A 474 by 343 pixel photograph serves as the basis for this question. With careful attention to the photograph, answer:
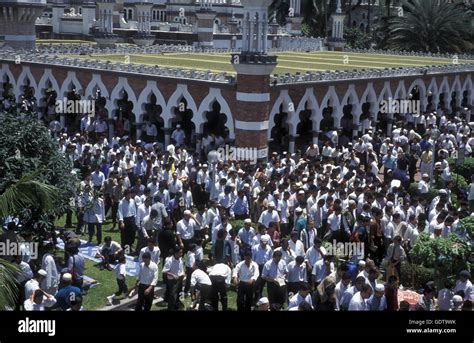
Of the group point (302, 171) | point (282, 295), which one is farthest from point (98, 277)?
point (302, 171)

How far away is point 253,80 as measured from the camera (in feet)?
82.2

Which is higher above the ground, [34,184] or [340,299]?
[34,184]

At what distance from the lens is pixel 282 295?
12.8m

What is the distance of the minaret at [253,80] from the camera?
24.8 meters

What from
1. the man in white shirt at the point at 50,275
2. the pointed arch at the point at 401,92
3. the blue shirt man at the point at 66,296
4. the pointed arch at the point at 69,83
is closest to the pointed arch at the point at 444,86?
the pointed arch at the point at 401,92

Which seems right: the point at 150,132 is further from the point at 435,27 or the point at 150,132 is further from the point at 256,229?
the point at 435,27

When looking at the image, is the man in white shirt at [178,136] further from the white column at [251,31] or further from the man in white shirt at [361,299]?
the man in white shirt at [361,299]

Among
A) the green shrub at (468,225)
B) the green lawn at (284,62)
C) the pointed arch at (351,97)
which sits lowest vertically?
the green shrub at (468,225)

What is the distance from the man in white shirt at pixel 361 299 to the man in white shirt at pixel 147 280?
11.2ft

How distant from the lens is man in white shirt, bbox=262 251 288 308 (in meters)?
12.7

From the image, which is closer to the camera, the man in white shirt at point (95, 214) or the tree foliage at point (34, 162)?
the tree foliage at point (34, 162)

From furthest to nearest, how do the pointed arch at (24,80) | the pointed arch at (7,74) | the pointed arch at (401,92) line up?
the pointed arch at (7,74) < the pointed arch at (401,92) < the pointed arch at (24,80)

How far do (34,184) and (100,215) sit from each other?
6.93 metres

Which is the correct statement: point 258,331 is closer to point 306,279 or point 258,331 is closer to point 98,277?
point 306,279
